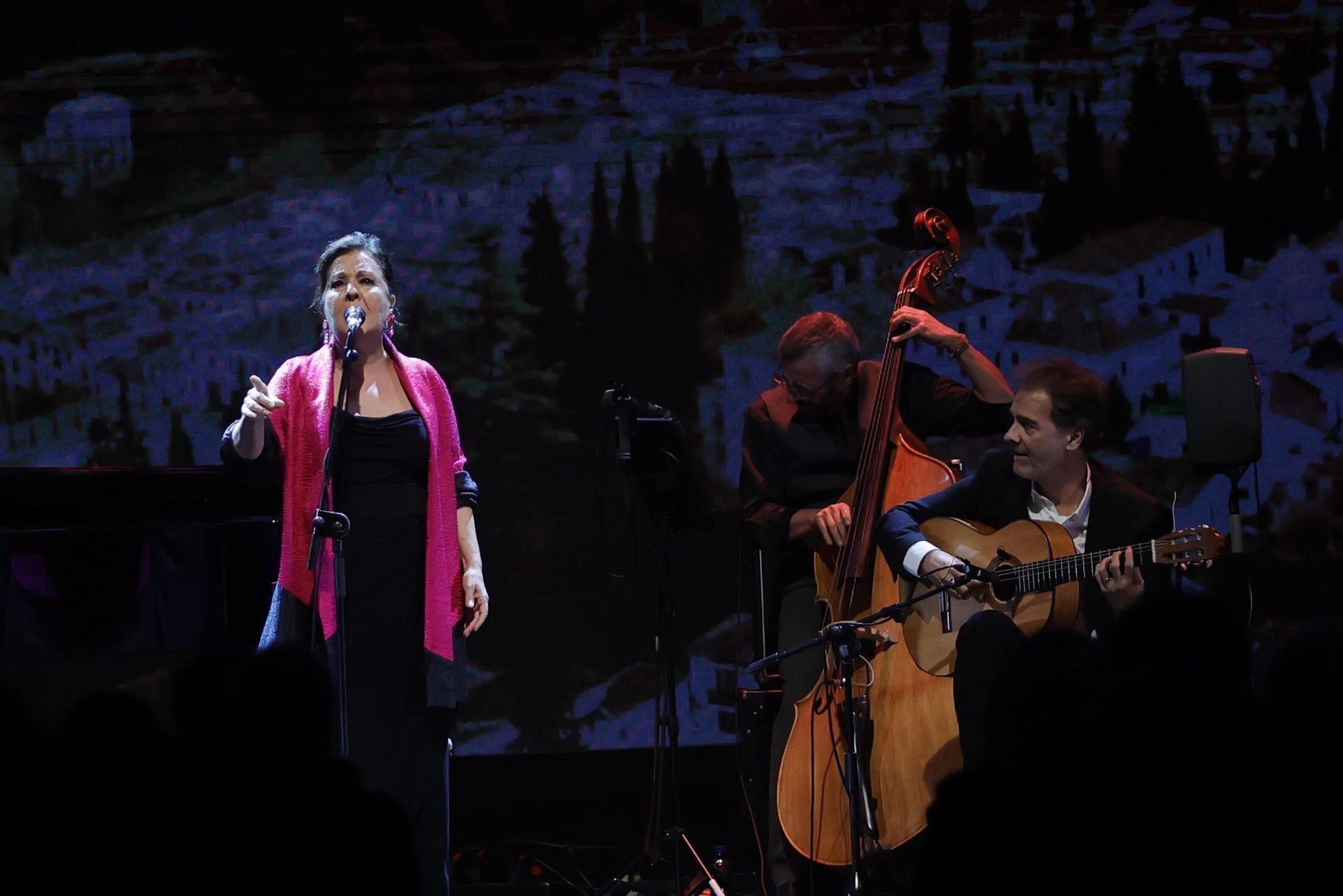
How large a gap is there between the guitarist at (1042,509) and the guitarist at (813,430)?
402 millimetres

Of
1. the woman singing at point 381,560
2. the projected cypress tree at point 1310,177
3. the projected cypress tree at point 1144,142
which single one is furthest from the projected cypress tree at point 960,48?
the woman singing at point 381,560

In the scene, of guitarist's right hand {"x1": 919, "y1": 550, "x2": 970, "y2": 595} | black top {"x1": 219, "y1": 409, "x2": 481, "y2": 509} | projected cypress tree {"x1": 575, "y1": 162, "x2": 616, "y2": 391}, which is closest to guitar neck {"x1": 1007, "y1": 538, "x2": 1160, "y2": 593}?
guitarist's right hand {"x1": 919, "y1": 550, "x2": 970, "y2": 595}

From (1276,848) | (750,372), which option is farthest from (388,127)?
(1276,848)

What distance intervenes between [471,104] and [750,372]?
1.62 meters

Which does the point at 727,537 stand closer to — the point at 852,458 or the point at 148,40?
the point at 852,458

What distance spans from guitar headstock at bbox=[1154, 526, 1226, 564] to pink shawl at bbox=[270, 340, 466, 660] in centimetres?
184

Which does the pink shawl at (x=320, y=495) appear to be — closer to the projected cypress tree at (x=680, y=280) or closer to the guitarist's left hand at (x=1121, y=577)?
the guitarist's left hand at (x=1121, y=577)

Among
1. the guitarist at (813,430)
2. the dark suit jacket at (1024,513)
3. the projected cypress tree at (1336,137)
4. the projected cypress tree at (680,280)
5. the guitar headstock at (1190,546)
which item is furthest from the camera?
the projected cypress tree at (680,280)

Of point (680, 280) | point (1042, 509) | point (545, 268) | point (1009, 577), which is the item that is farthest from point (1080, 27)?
point (1009, 577)

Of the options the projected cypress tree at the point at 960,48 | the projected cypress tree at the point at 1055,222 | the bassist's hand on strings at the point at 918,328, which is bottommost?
the bassist's hand on strings at the point at 918,328

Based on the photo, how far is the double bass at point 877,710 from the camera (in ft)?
11.7

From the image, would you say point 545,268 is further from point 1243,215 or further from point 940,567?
point 1243,215

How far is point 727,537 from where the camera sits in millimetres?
5598

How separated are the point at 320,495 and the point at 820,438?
1561mm
